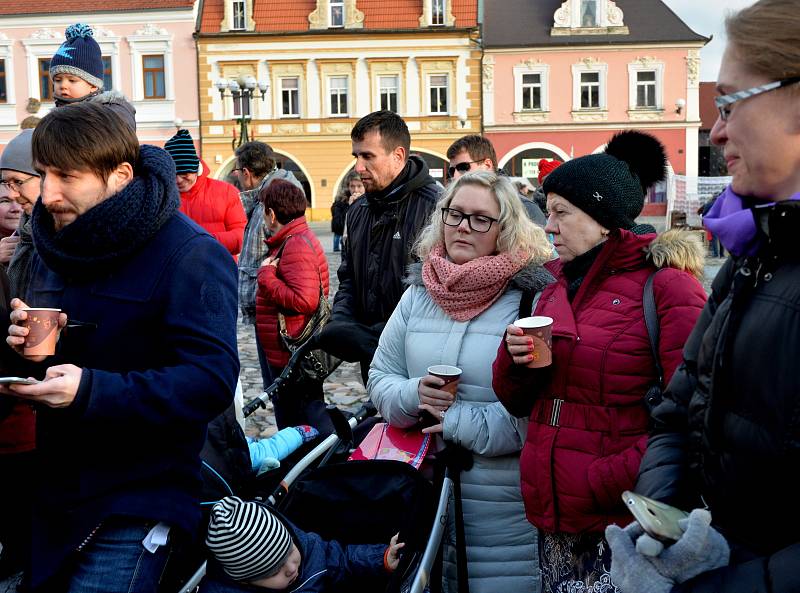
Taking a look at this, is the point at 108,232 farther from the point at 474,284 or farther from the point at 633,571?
the point at 633,571

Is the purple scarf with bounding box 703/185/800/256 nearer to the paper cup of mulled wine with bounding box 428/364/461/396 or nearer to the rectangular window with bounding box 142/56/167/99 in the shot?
the paper cup of mulled wine with bounding box 428/364/461/396

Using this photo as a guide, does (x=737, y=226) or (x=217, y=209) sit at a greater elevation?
(x=737, y=226)

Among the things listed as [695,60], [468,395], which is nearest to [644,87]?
[695,60]

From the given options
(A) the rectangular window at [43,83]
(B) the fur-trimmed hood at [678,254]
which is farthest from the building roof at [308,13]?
(B) the fur-trimmed hood at [678,254]

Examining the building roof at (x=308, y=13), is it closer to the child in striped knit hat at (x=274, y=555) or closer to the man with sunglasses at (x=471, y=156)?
the man with sunglasses at (x=471, y=156)

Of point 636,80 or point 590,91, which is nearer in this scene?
point 636,80

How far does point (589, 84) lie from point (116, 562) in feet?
135

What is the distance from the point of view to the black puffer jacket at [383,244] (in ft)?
14.9

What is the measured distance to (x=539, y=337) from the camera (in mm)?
2529

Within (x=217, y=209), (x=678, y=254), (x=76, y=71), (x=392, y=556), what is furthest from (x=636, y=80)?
(x=392, y=556)

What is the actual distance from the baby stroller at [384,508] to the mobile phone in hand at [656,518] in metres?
1.25

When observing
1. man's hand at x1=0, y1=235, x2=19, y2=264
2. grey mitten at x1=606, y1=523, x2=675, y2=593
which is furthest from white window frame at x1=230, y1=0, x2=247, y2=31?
grey mitten at x1=606, y1=523, x2=675, y2=593

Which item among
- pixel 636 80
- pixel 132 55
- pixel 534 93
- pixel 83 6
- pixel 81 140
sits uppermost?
pixel 83 6

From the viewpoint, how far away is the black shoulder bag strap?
8.56ft
